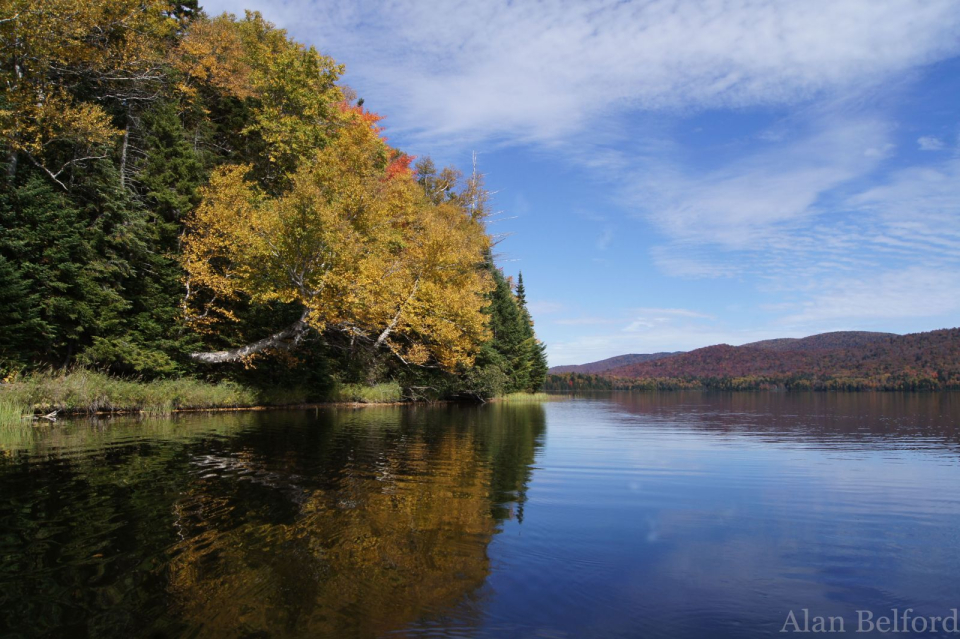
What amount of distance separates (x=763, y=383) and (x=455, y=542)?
88127 mm

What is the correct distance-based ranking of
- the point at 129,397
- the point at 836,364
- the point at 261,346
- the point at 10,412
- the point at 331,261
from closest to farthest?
the point at 10,412
the point at 129,397
the point at 331,261
the point at 261,346
the point at 836,364

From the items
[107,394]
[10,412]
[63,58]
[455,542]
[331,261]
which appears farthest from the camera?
[331,261]

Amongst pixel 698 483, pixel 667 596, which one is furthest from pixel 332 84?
pixel 667 596

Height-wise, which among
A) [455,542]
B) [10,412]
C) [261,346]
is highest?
[261,346]

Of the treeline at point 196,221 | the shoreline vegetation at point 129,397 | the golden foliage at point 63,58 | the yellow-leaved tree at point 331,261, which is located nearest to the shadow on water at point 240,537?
the shoreline vegetation at point 129,397

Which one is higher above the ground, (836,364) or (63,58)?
(63,58)

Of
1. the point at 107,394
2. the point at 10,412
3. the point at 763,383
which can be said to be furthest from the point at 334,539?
the point at 763,383

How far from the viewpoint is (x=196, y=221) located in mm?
29000

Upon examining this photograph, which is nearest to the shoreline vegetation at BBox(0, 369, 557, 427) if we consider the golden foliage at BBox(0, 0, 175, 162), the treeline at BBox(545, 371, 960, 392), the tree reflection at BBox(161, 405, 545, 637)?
the golden foliage at BBox(0, 0, 175, 162)

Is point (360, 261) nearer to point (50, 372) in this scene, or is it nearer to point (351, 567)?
point (50, 372)

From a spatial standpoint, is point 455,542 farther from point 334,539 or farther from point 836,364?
point 836,364

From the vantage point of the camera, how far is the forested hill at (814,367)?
71.2 m

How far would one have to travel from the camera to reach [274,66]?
35.3 m

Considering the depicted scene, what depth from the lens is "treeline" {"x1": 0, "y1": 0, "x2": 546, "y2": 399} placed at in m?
22.6
